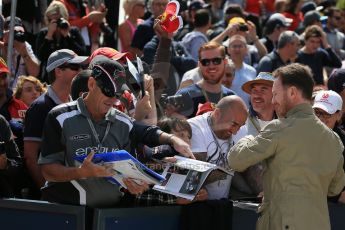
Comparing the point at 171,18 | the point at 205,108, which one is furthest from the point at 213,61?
the point at 205,108

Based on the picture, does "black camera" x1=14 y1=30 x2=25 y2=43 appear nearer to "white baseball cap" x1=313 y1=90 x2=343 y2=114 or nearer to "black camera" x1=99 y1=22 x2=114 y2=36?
"black camera" x1=99 y1=22 x2=114 y2=36

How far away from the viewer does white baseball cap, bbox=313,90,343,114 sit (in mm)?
7316

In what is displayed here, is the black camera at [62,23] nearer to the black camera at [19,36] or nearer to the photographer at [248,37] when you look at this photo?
the black camera at [19,36]

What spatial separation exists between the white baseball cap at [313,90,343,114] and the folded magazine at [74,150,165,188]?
199 cm

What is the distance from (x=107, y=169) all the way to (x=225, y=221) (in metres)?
1.26

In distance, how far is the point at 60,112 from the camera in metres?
6.02

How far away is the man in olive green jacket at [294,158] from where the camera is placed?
5746mm

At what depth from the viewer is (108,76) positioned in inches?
235

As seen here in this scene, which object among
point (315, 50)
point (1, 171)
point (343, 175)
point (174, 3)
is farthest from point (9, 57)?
point (315, 50)

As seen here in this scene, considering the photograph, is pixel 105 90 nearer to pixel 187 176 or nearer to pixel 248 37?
pixel 187 176

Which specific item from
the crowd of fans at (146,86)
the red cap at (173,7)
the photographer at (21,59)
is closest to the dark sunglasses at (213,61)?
the crowd of fans at (146,86)

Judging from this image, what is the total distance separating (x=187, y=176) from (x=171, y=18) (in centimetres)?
226

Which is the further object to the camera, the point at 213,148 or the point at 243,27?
the point at 243,27

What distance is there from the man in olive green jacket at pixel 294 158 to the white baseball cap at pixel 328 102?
1393 millimetres
